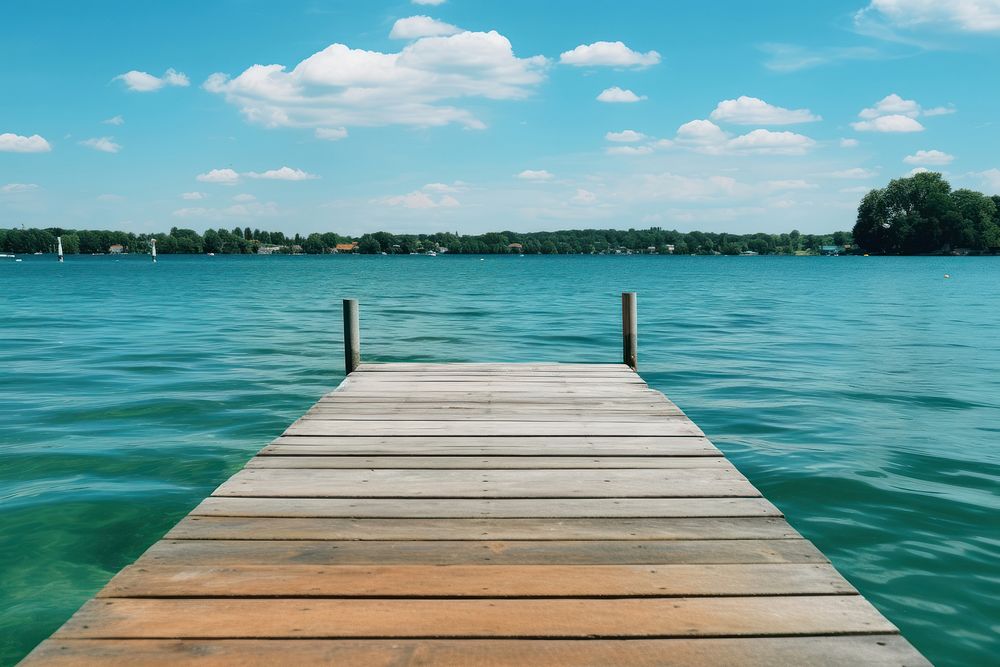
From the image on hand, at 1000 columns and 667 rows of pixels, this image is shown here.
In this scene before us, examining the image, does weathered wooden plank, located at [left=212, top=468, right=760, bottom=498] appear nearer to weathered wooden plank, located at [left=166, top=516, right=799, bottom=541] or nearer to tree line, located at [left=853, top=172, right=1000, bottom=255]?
weathered wooden plank, located at [left=166, top=516, right=799, bottom=541]

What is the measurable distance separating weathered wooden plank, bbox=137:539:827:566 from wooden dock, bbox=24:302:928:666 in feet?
0.04

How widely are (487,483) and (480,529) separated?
727 mm

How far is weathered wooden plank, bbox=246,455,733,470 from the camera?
468cm

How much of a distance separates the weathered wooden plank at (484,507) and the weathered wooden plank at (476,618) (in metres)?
0.96

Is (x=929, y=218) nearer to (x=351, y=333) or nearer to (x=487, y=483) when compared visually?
(x=351, y=333)

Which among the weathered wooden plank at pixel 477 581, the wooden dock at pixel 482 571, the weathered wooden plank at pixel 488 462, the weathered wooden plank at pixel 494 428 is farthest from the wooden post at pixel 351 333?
the weathered wooden plank at pixel 477 581

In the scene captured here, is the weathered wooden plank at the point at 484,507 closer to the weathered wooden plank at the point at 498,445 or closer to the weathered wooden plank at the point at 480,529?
the weathered wooden plank at the point at 480,529

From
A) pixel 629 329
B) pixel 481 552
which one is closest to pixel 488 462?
pixel 481 552

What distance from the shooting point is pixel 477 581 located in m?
3.00

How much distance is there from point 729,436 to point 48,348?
1696cm

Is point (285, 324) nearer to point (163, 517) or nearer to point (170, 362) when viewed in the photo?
point (170, 362)

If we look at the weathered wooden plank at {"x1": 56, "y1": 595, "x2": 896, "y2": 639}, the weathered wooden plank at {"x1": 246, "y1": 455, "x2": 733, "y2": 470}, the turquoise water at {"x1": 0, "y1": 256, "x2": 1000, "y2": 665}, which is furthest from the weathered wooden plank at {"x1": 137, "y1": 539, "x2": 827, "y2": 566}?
the turquoise water at {"x1": 0, "y1": 256, "x2": 1000, "y2": 665}

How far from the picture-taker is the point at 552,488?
4242 millimetres

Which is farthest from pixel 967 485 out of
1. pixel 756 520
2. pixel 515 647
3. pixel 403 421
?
pixel 515 647
